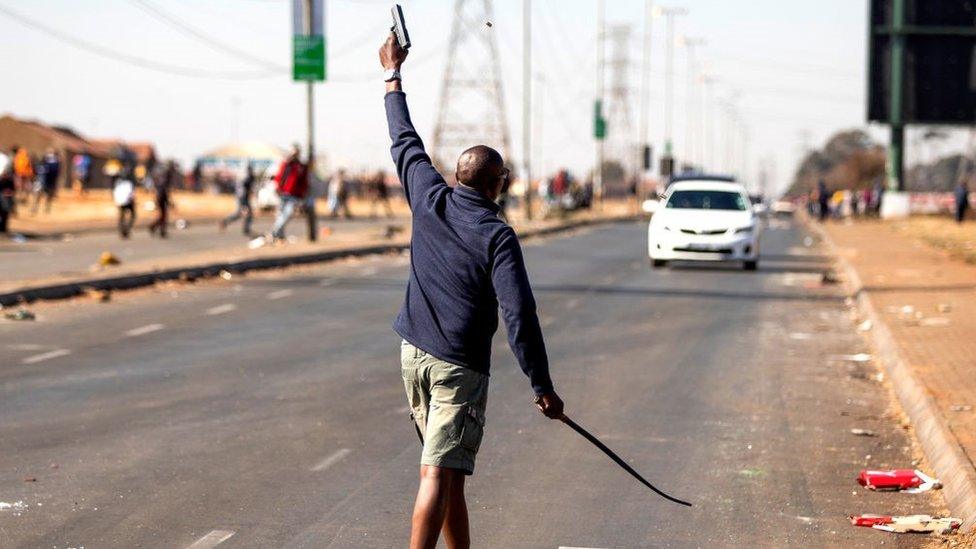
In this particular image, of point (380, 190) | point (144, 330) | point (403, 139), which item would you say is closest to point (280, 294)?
point (144, 330)

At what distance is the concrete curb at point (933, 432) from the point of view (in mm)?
7977

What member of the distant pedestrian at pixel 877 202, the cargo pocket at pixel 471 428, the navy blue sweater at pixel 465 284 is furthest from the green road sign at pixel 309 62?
the distant pedestrian at pixel 877 202

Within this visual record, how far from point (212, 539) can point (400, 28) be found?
240cm

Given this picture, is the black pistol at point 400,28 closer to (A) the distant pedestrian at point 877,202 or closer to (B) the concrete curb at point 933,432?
(B) the concrete curb at point 933,432

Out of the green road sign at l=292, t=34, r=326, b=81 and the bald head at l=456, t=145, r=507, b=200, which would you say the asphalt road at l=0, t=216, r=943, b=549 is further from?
the green road sign at l=292, t=34, r=326, b=81

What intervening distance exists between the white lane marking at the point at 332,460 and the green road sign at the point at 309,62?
24010 mm

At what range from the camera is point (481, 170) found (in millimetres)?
5801

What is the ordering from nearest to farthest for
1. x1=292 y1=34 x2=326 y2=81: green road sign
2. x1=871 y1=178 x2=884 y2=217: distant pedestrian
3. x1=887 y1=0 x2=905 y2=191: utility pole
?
x1=292 y1=34 x2=326 y2=81: green road sign
x1=887 y1=0 x2=905 y2=191: utility pole
x1=871 y1=178 x2=884 y2=217: distant pedestrian

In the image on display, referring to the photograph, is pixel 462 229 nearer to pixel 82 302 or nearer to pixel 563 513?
pixel 563 513

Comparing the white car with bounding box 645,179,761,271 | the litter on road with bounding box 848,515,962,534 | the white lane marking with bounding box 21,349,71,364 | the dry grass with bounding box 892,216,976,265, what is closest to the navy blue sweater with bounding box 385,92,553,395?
the litter on road with bounding box 848,515,962,534

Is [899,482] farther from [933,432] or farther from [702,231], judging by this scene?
[702,231]

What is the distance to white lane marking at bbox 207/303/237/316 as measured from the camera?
18750 millimetres

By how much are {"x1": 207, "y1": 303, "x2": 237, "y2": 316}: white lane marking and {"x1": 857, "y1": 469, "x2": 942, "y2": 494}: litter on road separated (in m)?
11.0

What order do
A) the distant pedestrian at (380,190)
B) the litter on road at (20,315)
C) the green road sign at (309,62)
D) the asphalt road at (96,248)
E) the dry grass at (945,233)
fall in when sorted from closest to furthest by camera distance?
the litter on road at (20,315) → the asphalt road at (96,248) → the green road sign at (309,62) → the dry grass at (945,233) → the distant pedestrian at (380,190)
